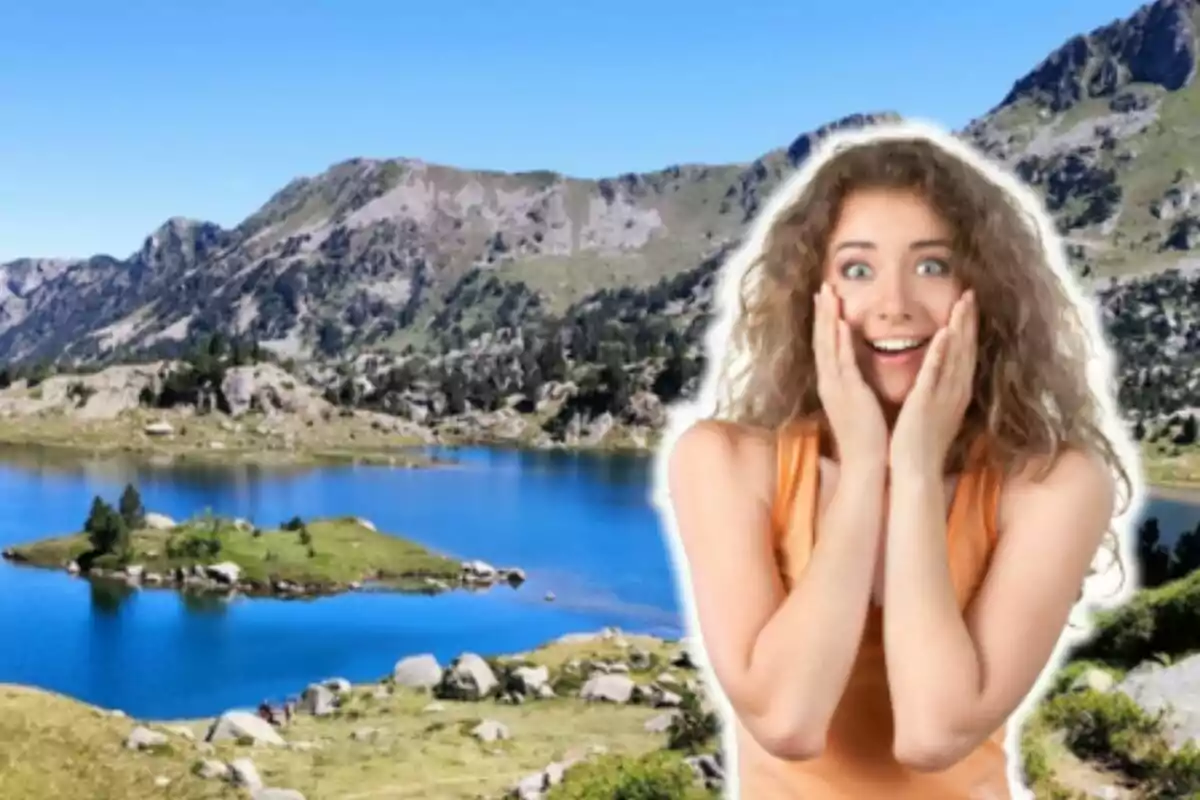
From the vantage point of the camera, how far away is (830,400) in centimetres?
253

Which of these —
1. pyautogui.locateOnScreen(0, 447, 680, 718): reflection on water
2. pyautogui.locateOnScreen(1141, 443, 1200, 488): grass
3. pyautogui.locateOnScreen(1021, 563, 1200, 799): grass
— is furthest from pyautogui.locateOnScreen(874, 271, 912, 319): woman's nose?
pyautogui.locateOnScreen(1141, 443, 1200, 488): grass

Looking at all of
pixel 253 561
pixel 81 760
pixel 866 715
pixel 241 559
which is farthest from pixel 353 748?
pixel 241 559

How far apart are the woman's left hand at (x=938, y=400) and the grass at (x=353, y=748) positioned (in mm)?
15225

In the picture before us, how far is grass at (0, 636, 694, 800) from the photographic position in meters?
19.8

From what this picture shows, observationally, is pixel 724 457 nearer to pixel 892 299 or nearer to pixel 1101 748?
pixel 892 299

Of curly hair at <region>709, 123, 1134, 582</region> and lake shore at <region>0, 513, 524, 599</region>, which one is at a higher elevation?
curly hair at <region>709, 123, 1134, 582</region>

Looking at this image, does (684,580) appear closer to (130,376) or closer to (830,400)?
(830,400)

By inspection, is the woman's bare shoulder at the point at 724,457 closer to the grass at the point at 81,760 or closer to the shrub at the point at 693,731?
the shrub at the point at 693,731

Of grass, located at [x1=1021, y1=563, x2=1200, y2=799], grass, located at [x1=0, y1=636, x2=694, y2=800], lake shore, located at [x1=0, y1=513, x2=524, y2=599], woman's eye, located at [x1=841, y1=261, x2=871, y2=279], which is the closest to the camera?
woman's eye, located at [x1=841, y1=261, x2=871, y2=279]

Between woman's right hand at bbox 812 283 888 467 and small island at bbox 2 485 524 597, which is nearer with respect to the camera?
woman's right hand at bbox 812 283 888 467

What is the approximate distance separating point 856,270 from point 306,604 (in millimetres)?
58505

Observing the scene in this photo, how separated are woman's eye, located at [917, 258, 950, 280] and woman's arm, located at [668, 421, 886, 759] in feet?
1.45

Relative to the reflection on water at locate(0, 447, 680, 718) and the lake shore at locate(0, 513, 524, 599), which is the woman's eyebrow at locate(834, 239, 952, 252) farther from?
the lake shore at locate(0, 513, 524, 599)

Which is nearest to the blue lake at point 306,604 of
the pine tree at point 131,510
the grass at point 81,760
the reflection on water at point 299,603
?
the reflection on water at point 299,603
